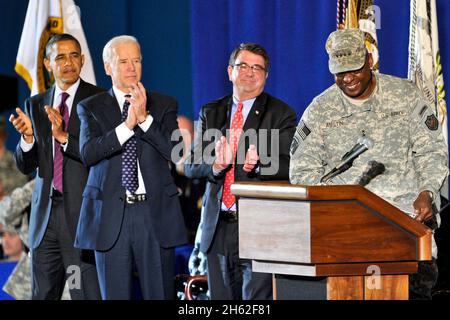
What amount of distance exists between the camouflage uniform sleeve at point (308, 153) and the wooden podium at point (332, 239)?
1.67 feet

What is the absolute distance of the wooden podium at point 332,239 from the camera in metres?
3.35

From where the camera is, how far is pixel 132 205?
15.6 feet

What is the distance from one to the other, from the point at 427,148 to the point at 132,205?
150 cm

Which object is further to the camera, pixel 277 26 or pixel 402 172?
pixel 277 26

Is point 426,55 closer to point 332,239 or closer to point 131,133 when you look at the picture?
point 131,133

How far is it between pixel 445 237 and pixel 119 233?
1.59 m

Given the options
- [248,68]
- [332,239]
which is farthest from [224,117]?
[332,239]

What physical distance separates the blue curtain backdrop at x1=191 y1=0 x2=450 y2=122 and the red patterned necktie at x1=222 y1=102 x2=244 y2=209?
1206 millimetres

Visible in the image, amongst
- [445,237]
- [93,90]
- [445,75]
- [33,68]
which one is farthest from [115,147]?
[33,68]

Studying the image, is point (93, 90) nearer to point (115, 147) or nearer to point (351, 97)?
point (115, 147)

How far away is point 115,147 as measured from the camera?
15.4ft

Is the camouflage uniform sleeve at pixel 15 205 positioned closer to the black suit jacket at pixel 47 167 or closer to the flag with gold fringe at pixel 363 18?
the black suit jacket at pixel 47 167

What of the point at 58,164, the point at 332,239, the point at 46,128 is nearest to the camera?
the point at 332,239

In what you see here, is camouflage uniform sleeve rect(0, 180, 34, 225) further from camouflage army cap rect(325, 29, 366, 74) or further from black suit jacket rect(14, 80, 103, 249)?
camouflage army cap rect(325, 29, 366, 74)
